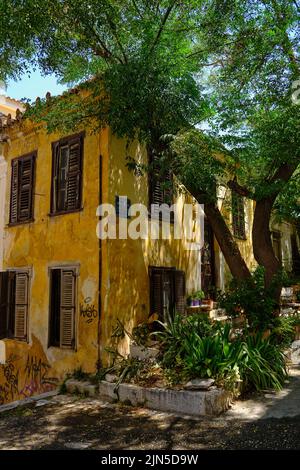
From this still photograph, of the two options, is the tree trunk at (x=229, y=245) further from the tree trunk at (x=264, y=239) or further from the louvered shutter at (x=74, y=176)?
the louvered shutter at (x=74, y=176)

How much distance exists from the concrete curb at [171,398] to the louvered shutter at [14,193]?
5.26 metres

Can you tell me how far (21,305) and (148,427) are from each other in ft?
17.5

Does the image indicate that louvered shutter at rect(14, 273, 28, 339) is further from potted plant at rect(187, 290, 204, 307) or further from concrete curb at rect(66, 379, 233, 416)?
potted plant at rect(187, 290, 204, 307)

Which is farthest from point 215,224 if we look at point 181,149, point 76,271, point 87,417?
point 87,417

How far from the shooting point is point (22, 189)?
34.6ft

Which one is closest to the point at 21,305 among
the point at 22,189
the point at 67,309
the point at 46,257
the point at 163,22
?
A: the point at 46,257

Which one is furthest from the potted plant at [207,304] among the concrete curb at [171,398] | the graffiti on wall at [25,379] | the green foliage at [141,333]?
the graffiti on wall at [25,379]

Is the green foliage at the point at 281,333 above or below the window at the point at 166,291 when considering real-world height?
below

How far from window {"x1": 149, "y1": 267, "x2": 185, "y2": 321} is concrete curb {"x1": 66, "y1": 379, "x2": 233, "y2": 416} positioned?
7.87ft

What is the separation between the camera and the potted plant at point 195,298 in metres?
10.6

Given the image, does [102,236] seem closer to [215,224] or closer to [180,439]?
[215,224]

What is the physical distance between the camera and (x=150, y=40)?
8062 mm

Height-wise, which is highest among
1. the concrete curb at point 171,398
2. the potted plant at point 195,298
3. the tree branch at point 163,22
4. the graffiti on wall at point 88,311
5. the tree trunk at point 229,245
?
the tree branch at point 163,22

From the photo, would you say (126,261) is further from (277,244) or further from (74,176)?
(277,244)
